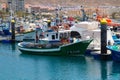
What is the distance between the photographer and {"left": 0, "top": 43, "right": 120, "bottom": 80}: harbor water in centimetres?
4303

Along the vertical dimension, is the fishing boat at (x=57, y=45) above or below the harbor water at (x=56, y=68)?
above

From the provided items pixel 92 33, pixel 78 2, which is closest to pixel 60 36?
pixel 92 33

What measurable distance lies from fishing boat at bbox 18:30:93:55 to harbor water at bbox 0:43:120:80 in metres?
A: 0.83

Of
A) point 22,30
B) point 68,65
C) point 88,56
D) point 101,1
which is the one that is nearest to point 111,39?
point 88,56

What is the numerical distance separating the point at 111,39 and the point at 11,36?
71.8 ft

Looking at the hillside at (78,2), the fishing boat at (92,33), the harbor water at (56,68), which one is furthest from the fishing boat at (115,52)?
the hillside at (78,2)

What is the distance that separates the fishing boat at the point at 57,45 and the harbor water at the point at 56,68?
83 cm

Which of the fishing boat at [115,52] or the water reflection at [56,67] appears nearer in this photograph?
the water reflection at [56,67]

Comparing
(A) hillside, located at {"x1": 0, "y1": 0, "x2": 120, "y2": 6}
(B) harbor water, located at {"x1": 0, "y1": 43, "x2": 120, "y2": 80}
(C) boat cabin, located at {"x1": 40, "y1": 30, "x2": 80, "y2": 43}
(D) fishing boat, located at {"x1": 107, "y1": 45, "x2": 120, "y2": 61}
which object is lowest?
(B) harbor water, located at {"x1": 0, "y1": 43, "x2": 120, "y2": 80}

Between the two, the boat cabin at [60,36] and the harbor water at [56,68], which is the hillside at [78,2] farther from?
the harbor water at [56,68]

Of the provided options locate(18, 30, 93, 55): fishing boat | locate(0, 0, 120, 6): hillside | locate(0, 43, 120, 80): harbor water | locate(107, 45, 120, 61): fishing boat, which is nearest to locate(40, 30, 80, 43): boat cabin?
locate(18, 30, 93, 55): fishing boat

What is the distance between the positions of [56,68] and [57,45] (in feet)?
23.6

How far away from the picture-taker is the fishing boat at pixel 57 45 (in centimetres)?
5384

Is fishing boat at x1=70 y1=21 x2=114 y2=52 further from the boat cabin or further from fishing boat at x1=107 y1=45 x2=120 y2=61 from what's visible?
fishing boat at x1=107 y1=45 x2=120 y2=61
